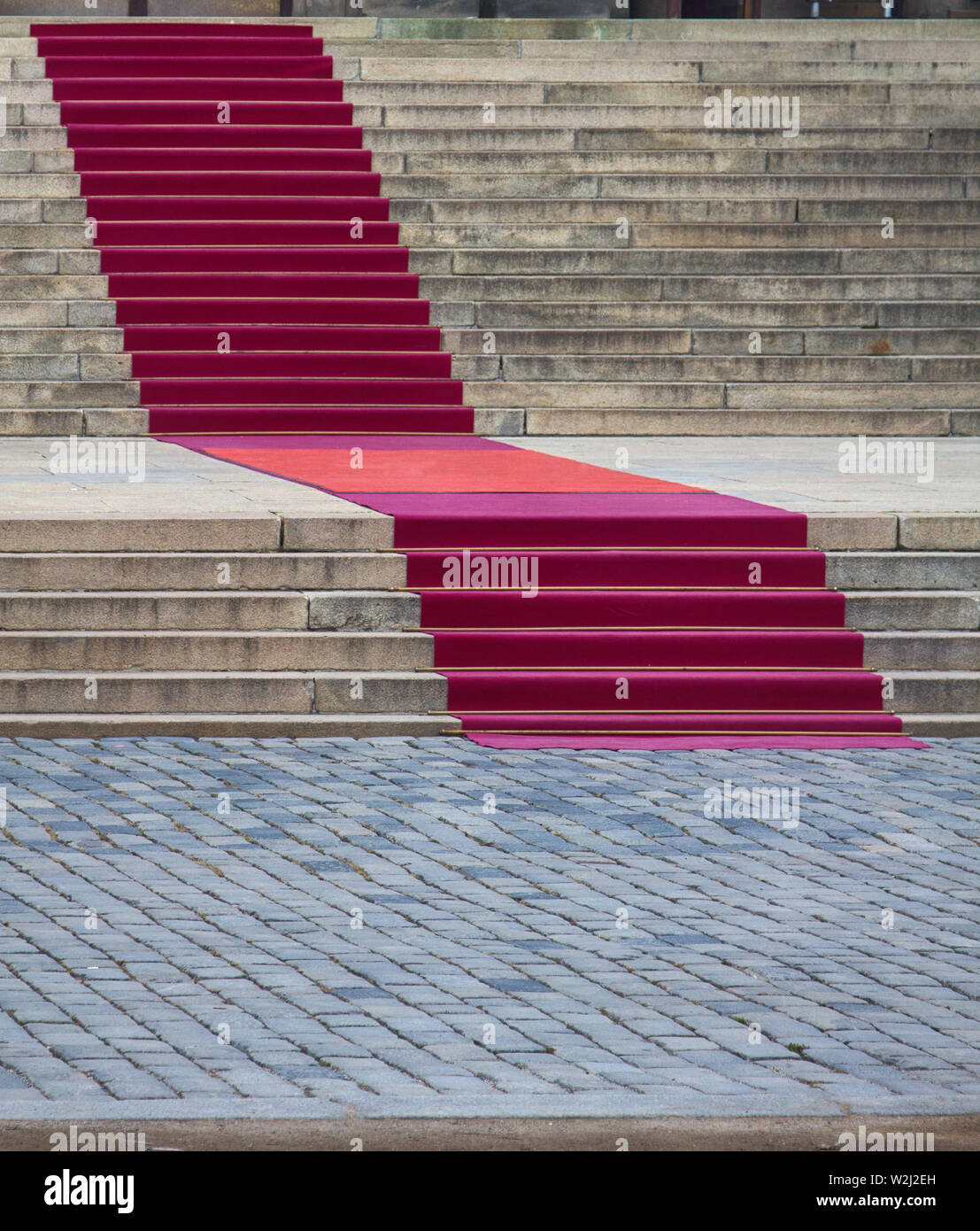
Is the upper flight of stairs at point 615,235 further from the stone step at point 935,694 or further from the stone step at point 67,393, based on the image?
the stone step at point 935,694

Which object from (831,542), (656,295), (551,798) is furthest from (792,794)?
(656,295)

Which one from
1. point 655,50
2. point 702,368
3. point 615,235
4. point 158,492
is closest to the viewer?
point 158,492

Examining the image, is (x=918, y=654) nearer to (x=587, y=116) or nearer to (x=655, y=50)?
(x=587, y=116)

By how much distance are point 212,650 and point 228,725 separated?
456mm

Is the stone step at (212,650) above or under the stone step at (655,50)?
under

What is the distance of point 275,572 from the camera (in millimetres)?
9047

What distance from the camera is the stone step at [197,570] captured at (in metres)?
8.90

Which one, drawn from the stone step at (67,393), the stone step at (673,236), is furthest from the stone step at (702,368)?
the stone step at (67,393)

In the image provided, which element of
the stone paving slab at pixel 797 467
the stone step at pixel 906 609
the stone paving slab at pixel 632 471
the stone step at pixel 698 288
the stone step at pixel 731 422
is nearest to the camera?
the stone step at pixel 906 609

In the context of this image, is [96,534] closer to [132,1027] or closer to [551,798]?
[551,798]

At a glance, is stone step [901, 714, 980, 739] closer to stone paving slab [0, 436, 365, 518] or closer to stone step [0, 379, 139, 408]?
stone paving slab [0, 436, 365, 518]

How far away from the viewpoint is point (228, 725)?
8.39 metres

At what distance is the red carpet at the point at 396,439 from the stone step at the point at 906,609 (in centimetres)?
17

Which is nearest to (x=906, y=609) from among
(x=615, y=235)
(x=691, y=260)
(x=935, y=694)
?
(x=935, y=694)
